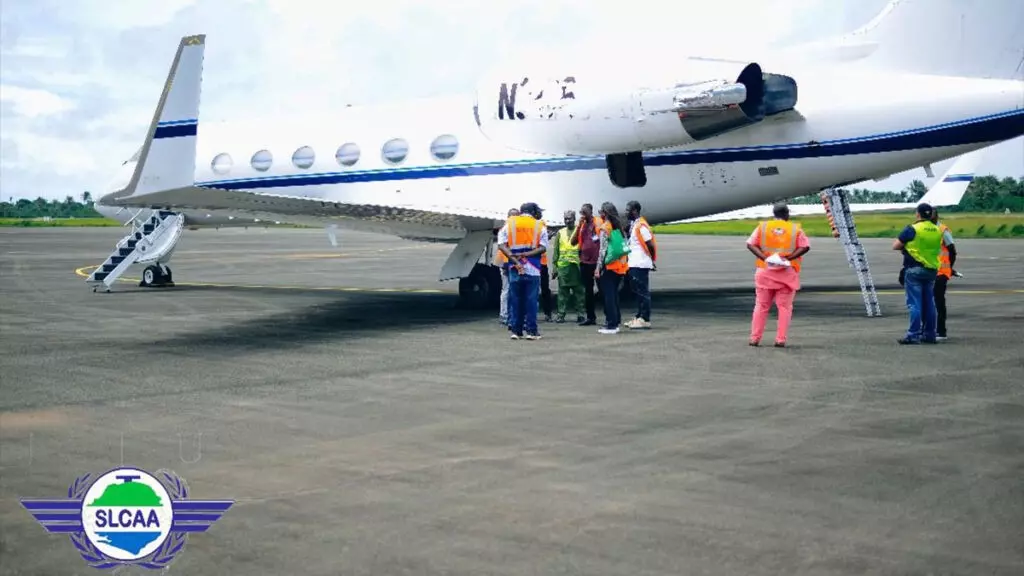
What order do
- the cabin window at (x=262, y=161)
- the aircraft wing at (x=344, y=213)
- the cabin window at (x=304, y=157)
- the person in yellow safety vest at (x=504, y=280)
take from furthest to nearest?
1. the cabin window at (x=262, y=161)
2. the cabin window at (x=304, y=157)
3. the aircraft wing at (x=344, y=213)
4. the person in yellow safety vest at (x=504, y=280)

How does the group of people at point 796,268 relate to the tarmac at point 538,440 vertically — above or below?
above

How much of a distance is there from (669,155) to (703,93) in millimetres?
1895

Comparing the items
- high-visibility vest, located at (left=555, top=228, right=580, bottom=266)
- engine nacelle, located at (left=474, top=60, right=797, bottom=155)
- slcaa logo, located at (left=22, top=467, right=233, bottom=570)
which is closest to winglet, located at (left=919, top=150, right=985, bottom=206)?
engine nacelle, located at (left=474, top=60, right=797, bottom=155)

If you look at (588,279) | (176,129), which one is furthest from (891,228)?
(176,129)

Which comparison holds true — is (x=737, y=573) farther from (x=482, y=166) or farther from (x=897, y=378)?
(x=482, y=166)

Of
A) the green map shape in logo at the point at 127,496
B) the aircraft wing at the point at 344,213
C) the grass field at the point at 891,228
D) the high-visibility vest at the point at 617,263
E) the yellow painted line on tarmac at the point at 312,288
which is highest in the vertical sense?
the grass field at the point at 891,228

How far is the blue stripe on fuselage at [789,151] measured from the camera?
17.0 meters

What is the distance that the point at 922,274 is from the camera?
14695 millimetres

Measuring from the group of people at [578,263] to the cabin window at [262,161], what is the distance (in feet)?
24.3

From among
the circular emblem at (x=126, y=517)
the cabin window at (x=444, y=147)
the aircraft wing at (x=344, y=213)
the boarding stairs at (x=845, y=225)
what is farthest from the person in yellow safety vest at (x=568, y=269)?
the circular emblem at (x=126, y=517)

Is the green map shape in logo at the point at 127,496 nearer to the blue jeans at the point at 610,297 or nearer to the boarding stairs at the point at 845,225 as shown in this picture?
the blue jeans at the point at 610,297

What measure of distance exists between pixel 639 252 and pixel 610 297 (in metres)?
0.87

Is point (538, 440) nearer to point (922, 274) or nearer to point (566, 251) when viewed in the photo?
point (922, 274)

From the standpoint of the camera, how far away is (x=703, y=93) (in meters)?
17.2
